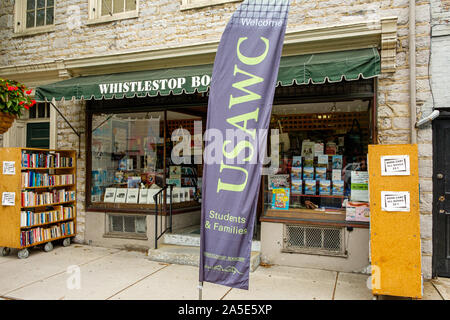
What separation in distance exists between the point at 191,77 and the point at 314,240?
3.43 metres

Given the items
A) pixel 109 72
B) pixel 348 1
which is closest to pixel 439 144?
pixel 348 1

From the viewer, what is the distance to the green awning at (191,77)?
489cm

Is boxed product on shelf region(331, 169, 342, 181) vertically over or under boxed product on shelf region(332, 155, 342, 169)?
under

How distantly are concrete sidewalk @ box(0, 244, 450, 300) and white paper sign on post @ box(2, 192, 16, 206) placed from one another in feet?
3.39

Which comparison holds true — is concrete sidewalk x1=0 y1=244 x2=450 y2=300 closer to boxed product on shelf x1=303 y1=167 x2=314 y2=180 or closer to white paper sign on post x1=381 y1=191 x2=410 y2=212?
white paper sign on post x1=381 y1=191 x2=410 y2=212

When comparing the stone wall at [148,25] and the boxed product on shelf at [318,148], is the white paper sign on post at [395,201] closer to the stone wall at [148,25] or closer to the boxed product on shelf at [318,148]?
the boxed product on shelf at [318,148]

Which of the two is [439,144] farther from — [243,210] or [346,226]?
[243,210]

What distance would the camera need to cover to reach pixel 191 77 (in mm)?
5648

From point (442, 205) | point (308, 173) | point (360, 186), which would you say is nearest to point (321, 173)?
point (308, 173)

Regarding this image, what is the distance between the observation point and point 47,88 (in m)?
6.48

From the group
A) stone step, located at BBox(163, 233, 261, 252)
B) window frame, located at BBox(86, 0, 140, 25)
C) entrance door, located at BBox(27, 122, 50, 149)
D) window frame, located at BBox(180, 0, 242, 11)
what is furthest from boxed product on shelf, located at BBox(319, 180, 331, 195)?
entrance door, located at BBox(27, 122, 50, 149)

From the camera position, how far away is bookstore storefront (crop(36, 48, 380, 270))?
562cm

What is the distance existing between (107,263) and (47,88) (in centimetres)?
342

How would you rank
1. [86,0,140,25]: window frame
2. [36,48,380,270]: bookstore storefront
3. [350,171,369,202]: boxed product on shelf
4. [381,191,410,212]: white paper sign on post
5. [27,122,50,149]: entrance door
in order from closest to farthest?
[381,191,410,212]: white paper sign on post, [36,48,380,270]: bookstore storefront, [350,171,369,202]: boxed product on shelf, [86,0,140,25]: window frame, [27,122,50,149]: entrance door
